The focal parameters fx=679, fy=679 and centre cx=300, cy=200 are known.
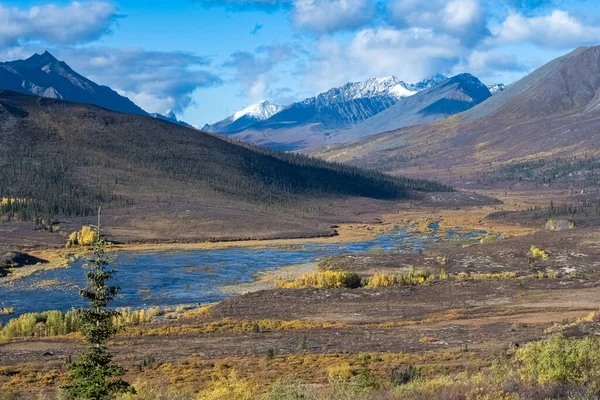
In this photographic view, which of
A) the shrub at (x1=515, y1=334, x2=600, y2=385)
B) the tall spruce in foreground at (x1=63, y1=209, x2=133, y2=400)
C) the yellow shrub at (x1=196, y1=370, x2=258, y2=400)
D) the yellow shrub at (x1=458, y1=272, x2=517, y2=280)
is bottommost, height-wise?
the yellow shrub at (x1=458, y1=272, x2=517, y2=280)

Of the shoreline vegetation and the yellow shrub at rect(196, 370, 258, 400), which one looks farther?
the shoreline vegetation

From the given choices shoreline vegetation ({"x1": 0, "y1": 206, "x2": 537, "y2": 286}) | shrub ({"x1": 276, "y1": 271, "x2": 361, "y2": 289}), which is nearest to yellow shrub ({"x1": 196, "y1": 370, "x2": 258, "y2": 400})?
shrub ({"x1": 276, "y1": 271, "x2": 361, "y2": 289})

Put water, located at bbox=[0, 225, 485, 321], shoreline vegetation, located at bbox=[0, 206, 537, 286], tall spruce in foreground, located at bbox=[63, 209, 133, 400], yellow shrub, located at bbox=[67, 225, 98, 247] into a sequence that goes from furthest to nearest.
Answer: yellow shrub, located at bbox=[67, 225, 98, 247] → shoreline vegetation, located at bbox=[0, 206, 537, 286] → water, located at bbox=[0, 225, 485, 321] → tall spruce in foreground, located at bbox=[63, 209, 133, 400]

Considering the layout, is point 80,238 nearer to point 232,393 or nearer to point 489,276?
point 489,276

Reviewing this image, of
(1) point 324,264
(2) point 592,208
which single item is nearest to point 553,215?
(2) point 592,208

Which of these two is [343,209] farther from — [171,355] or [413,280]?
[171,355]

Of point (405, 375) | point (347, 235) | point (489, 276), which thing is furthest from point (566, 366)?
point (347, 235)

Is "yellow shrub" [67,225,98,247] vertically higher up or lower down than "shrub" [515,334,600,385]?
higher up

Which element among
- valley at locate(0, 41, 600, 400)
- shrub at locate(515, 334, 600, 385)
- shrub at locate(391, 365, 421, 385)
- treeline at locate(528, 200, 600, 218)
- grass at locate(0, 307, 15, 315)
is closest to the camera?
shrub at locate(515, 334, 600, 385)

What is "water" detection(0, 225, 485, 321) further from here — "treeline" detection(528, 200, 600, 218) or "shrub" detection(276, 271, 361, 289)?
"treeline" detection(528, 200, 600, 218)

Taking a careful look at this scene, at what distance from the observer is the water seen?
69125 millimetres

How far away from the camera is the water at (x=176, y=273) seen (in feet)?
227

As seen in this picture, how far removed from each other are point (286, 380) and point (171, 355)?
1205cm

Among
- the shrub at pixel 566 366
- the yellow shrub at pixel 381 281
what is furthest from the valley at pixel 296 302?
the yellow shrub at pixel 381 281
